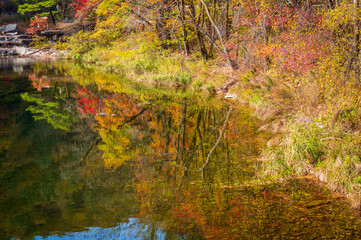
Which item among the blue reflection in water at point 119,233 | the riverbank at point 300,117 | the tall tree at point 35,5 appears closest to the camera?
the blue reflection in water at point 119,233

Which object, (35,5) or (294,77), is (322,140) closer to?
(294,77)

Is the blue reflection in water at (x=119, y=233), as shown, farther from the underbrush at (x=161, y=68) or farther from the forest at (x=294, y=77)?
the underbrush at (x=161, y=68)

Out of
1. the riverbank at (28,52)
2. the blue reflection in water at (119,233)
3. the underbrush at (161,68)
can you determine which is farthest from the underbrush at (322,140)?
the riverbank at (28,52)

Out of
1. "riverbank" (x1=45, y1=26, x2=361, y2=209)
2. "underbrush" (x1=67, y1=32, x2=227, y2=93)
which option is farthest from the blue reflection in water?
"underbrush" (x1=67, y1=32, x2=227, y2=93)

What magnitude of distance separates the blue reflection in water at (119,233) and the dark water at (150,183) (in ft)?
0.04

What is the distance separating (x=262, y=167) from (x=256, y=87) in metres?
5.61

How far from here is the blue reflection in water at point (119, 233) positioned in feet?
14.0

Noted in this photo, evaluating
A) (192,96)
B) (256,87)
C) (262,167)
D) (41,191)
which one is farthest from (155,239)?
(192,96)

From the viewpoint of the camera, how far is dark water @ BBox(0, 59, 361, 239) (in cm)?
439

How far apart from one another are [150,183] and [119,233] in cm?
147

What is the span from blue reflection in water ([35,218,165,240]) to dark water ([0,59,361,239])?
0.04 ft

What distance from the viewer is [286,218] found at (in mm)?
4543

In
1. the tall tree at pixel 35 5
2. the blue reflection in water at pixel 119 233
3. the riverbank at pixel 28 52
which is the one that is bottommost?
the riverbank at pixel 28 52

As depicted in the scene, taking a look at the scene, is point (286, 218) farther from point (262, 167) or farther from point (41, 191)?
point (41, 191)
